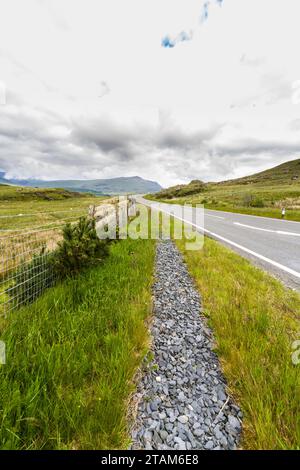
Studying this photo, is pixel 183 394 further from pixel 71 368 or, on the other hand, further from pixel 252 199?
pixel 252 199

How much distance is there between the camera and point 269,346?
2.37 m

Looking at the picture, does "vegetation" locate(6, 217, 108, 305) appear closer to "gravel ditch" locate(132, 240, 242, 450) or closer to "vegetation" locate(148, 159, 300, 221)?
"gravel ditch" locate(132, 240, 242, 450)

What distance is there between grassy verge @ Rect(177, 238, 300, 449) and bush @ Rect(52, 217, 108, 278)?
8.32 ft

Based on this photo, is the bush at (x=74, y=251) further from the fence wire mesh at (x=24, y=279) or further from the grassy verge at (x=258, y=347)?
the grassy verge at (x=258, y=347)

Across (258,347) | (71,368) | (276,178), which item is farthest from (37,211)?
(276,178)

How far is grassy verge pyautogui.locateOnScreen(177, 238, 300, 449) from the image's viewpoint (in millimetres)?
1596

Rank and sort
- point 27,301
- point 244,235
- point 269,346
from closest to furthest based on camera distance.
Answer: point 269,346, point 27,301, point 244,235

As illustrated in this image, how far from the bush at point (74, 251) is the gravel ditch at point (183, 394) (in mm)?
1950

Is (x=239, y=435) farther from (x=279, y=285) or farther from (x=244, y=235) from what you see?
(x=244, y=235)

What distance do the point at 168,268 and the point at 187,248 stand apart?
2071 millimetres

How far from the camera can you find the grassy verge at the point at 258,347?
1.60 meters

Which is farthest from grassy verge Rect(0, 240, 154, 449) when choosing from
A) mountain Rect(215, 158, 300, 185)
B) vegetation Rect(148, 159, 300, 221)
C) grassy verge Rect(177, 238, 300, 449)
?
mountain Rect(215, 158, 300, 185)
